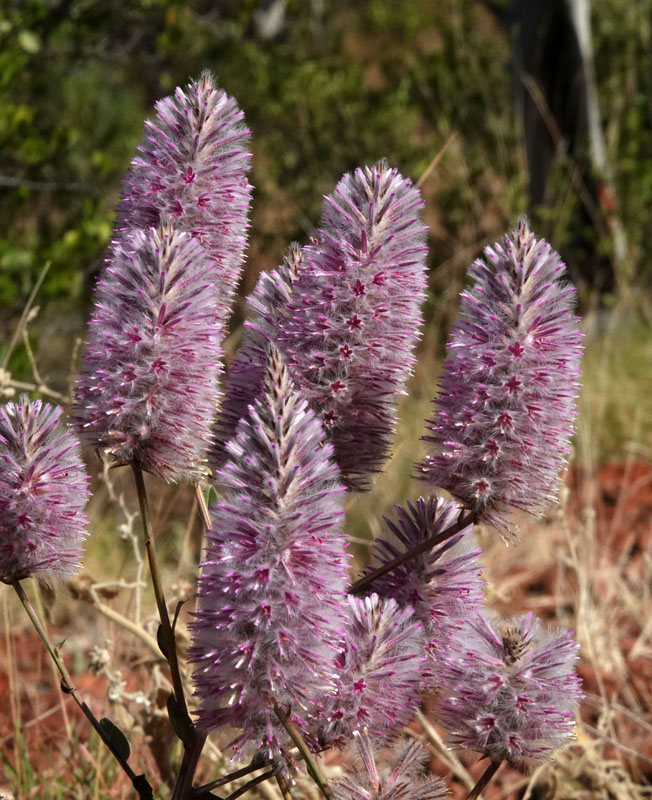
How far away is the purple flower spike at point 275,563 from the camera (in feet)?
3.51

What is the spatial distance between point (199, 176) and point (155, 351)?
25cm

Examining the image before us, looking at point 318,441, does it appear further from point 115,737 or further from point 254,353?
point 115,737

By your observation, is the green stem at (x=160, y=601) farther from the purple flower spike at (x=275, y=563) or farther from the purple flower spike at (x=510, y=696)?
the purple flower spike at (x=510, y=696)

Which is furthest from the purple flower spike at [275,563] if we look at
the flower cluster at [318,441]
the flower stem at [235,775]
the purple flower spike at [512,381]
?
the purple flower spike at [512,381]

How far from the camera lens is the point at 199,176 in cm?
126

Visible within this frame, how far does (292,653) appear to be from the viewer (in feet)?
3.59

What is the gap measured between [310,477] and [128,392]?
0.85ft

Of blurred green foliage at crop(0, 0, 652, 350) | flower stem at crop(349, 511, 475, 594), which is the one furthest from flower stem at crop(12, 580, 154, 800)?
blurred green foliage at crop(0, 0, 652, 350)

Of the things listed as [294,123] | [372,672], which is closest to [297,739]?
[372,672]

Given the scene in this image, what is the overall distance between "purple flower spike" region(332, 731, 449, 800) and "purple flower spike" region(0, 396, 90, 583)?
17.4 inches

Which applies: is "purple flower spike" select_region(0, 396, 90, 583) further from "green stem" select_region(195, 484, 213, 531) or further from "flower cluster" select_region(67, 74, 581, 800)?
"green stem" select_region(195, 484, 213, 531)

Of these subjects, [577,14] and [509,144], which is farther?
[509,144]

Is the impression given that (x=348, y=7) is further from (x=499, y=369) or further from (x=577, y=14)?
(x=499, y=369)

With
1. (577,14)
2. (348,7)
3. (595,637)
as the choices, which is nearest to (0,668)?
(595,637)
